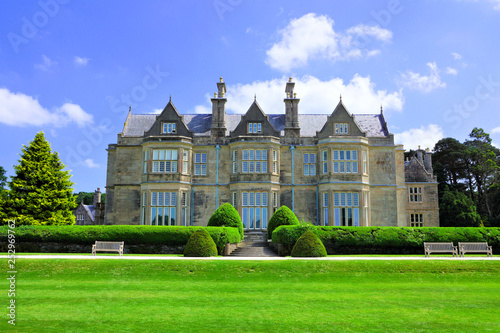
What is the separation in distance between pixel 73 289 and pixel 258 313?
23.6ft

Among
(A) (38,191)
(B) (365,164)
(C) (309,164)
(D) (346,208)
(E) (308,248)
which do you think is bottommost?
(E) (308,248)

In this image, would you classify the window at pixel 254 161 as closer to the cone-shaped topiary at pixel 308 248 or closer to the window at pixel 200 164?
the window at pixel 200 164

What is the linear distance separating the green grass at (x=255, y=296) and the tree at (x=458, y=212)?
3764cm

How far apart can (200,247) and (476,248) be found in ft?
56.5

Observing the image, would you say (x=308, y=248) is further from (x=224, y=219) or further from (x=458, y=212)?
(x=458, y=212)

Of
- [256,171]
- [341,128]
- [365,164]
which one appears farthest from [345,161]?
[256,171]

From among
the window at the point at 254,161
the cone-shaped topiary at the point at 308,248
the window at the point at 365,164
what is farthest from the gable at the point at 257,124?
the cone-shaped topiary at the point at 308,248

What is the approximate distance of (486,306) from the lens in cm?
1216

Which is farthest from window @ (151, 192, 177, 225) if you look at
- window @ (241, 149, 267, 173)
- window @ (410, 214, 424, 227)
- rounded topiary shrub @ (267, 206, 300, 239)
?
window @ (410, 214, 424, 227)

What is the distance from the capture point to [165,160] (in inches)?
1411

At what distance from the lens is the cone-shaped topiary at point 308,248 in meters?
23.5

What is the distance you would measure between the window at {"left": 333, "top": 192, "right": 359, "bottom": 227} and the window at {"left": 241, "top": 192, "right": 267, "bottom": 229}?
19.7 feet

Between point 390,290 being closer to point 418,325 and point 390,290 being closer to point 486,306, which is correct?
point 486,306

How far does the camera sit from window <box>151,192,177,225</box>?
34.9 meters
